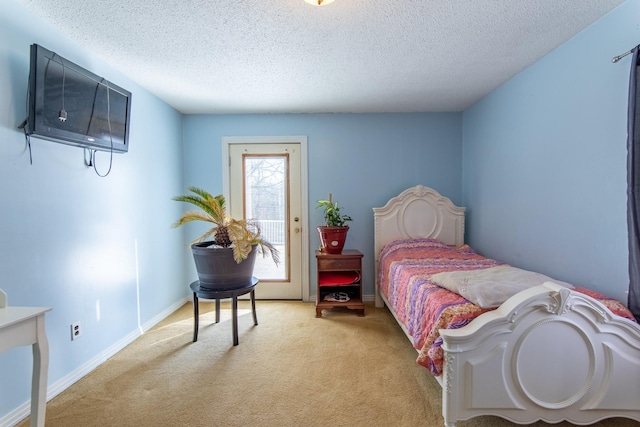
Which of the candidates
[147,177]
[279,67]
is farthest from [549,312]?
[147,177]

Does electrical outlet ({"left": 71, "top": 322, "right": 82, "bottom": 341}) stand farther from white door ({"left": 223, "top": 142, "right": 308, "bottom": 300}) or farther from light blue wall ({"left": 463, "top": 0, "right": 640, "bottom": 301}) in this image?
light blue wall ({"left": 463, "top": 0, "right": 640, "bottom": 301})

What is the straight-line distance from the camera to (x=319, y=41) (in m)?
1.92

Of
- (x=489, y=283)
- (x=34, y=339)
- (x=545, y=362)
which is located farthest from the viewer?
(x=489, y=283)

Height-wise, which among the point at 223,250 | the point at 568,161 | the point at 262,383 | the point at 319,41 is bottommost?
the point at 262,383

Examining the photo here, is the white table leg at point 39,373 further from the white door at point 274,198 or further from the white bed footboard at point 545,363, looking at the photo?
the white door at point 274,198

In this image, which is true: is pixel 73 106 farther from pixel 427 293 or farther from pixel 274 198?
pixel 427 293

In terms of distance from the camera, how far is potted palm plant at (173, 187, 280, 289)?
2.23 meters

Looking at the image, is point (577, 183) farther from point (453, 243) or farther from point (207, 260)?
point (207, 260)

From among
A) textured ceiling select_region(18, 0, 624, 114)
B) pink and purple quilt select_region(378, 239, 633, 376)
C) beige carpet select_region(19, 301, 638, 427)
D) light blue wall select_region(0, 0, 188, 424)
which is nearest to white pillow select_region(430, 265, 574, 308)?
pink and purple quilt select_region(378, 239, 633, 376)

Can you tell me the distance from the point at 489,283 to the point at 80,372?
2.64m

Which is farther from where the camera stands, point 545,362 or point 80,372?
point 80,372

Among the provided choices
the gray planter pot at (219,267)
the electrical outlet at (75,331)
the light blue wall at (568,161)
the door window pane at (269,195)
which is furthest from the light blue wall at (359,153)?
the electrical outlet at (75,331)

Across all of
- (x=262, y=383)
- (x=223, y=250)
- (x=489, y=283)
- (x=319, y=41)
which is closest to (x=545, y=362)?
(x=489, y=283)

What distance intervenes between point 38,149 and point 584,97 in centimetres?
329
